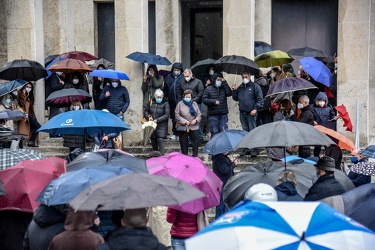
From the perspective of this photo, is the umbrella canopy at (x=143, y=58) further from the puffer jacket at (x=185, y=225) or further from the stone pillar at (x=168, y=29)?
the puffer jacket at (x=185, y=225)

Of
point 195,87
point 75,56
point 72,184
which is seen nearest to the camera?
point 72,184

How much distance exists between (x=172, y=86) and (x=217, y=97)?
1.75 metres

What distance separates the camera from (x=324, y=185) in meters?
9.53

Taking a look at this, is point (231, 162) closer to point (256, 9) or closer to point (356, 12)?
point (356, 12)

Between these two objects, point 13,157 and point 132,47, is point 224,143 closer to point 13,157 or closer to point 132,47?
point 13,157

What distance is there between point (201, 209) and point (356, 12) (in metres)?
12.2

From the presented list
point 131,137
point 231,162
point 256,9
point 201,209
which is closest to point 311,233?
point 201,209

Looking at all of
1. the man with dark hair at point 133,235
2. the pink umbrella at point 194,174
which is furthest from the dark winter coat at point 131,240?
the pink umbrella at point 194,174

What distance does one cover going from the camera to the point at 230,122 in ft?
61.2

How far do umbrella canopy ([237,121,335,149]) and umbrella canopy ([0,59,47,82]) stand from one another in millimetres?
8806

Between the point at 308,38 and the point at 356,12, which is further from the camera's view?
the point at 308,38

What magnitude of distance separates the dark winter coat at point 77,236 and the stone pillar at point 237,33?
38.7ft

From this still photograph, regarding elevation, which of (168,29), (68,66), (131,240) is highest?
(168,29)

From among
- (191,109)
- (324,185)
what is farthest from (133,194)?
(191,109)
